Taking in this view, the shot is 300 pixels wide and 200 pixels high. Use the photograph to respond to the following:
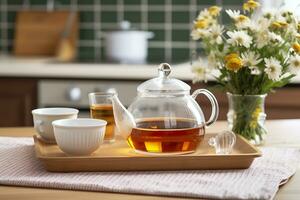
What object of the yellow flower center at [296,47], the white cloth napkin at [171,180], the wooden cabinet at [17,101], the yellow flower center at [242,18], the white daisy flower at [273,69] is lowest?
the wooden cabinet at [17,101]

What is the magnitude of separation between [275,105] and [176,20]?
0.93 m

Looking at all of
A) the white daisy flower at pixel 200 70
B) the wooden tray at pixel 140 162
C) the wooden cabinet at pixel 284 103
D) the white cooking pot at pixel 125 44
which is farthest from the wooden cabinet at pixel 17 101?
the wooden tray at pixel 140 162

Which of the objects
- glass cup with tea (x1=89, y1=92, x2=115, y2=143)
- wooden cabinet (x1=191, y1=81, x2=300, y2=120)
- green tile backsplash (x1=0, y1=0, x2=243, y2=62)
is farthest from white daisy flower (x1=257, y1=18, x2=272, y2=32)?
green tile backsplash (x1=0, y1=0, x2=243, y2=62)

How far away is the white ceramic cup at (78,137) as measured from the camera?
1.33 meters

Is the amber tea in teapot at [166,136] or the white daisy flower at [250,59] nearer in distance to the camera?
the amber tea in teapot at [166,136]

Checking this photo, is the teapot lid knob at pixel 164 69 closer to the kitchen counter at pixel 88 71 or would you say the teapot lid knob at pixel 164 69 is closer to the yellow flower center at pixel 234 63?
the yellow flower center at pixel 234 63

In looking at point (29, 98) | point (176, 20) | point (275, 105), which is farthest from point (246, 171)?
point (176, 20)

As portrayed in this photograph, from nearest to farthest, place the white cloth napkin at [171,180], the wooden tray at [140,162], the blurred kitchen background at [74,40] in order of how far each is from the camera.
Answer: the white cloth napkin at [171,180] → the wooden tray at [140,162] → the blurred kitchen background at [74,40]

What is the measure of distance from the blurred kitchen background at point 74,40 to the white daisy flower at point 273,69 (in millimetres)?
1458

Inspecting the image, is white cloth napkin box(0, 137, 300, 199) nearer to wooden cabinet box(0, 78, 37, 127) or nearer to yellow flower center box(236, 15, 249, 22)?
yellow flower center box(236, 15, 249, 22)

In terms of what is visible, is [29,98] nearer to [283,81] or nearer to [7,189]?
[283,81]

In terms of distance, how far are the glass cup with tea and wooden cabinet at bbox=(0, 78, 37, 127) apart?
145 cm

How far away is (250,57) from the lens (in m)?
1.57

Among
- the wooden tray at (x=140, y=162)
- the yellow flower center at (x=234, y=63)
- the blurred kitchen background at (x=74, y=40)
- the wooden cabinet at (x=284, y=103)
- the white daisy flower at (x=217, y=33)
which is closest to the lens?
the wooden tray at (x=140, y=162)
